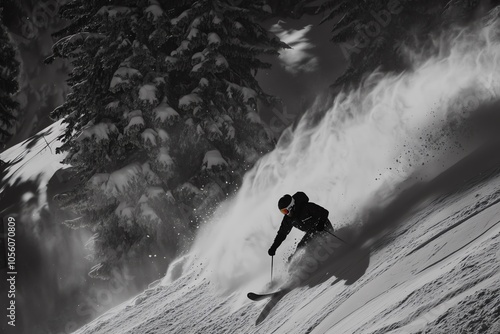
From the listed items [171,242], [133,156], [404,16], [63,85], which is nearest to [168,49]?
[133,156]

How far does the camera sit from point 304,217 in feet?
28.6

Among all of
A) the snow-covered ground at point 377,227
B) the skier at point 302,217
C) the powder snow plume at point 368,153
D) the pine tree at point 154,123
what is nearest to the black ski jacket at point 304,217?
the skier at point 302,217

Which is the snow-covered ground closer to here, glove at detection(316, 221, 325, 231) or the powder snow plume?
the powder snow plume

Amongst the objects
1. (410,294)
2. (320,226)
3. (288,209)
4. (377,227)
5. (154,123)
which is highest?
(154,123)

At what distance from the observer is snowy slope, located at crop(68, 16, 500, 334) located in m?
4.94

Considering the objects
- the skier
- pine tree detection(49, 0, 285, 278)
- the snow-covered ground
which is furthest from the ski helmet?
pine tree detection(49, 0, 285, 278)

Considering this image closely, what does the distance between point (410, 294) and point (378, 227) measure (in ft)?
13.0

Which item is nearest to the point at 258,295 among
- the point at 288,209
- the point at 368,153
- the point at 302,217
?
the point at 302,217

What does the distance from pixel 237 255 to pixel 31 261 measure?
1510cm

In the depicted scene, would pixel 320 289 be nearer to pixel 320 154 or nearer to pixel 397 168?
pixel 397 168

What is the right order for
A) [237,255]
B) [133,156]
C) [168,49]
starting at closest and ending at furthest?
[237,255], [133,156], [168,49]

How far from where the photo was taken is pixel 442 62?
13.0 meters

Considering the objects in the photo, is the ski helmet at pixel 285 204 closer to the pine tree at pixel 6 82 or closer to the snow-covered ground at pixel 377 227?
the snow-covered ground at pixel 377 227

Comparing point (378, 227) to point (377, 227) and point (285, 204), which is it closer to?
point (377, 227)
